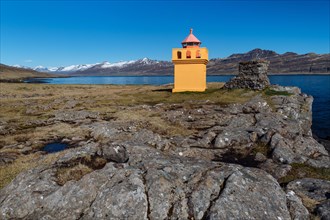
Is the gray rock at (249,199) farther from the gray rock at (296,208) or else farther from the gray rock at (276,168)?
the gray rock at (276,168)

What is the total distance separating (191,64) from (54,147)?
1157 inches

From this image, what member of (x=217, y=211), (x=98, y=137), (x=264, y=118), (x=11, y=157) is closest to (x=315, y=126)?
(x=264, y=118)

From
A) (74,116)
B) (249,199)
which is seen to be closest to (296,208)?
(249,199)

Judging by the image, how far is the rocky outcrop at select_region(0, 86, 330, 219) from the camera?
10.8 metres

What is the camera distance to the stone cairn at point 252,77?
40.6 meters

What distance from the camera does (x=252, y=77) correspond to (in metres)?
41.4

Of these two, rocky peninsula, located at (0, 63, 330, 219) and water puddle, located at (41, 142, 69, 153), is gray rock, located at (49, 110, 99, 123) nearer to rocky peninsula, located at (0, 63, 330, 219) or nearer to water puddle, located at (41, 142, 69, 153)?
rocky peninsula, located at (0, 63, 330, 219)

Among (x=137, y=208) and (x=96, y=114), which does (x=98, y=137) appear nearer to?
(x=96, y=114)

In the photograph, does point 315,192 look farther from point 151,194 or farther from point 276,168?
point 151,194

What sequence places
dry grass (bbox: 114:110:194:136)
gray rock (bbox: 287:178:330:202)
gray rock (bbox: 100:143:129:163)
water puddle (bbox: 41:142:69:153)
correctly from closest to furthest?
gray rock (bbox: 287:178:330:202) → gray rock (bbox: 100:143:129:163) → water puddle (bbox: 41:142:69:153) → dry grass (bbox: 114:110:194:136)

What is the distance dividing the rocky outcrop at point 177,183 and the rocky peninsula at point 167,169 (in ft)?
0.16

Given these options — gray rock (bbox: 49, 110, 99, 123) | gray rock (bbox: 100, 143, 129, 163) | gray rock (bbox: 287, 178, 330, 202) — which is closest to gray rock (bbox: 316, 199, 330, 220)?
gray rock (bbox: 287, 178, 330, 202)

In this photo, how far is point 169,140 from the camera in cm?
2053

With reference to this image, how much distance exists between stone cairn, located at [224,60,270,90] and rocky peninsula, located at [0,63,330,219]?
43.3 feet
